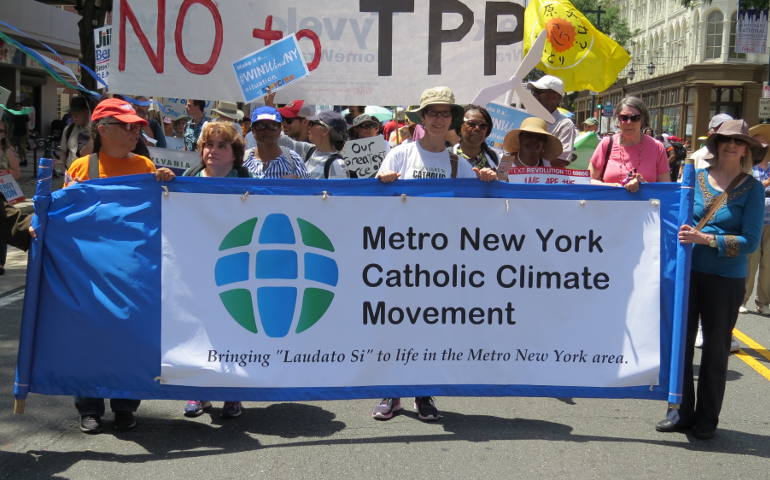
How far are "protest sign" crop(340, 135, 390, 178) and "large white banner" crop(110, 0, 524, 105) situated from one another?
1777 mm

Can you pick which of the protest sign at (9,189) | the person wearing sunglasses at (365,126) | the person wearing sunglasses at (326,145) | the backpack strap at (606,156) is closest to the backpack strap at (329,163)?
the person wearing sunglasses at (326,145)

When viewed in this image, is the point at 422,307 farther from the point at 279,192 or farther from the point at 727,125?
the point at 727,125

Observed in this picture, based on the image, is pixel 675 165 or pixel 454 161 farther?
pixel 675 165

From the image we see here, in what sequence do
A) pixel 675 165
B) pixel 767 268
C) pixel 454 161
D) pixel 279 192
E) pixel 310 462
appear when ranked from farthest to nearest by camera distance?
pixel 675 165, pixel 767 268, pixel 454 161, pixel 279 192, pixel 310 462

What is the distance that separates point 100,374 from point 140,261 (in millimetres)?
655

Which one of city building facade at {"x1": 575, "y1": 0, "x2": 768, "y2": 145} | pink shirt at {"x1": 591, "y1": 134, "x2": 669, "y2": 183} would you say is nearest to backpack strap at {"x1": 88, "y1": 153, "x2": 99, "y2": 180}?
pink shirt at {"x1": 591, "y1": 134, "x2": 669, "y2": 183}

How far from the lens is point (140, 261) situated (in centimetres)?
484

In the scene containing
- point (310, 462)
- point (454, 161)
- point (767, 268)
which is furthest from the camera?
point (767, 268)

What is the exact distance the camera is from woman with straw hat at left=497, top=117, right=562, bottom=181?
6.12 m

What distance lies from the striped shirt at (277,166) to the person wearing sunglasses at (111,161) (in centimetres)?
120

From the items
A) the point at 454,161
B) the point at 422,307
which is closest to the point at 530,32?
the point at 454,161

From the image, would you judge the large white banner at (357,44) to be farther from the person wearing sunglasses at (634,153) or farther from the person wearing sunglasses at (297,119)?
the person wearing sunglasses at (297,119)

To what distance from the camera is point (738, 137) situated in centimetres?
504

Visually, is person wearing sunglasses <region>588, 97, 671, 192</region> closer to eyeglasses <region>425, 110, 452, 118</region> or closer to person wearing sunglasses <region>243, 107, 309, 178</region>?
eyeglasses <region>425, 110, 452, 118</region>
